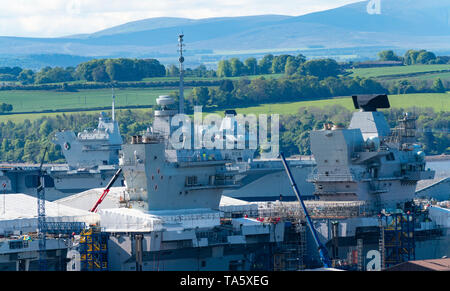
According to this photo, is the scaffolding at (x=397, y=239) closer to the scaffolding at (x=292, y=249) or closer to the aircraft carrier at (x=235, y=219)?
the aircraft carrier at (x=235, y=219)

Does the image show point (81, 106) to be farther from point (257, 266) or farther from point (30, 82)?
point (257, 266)

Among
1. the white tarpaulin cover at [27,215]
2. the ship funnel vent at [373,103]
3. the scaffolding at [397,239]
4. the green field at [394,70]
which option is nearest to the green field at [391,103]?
the green field at [394,70]

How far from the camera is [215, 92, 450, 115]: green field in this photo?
123 metres

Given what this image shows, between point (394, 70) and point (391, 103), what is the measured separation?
3344 cm

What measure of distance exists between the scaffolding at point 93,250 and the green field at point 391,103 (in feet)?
253

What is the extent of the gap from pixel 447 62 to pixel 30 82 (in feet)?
201

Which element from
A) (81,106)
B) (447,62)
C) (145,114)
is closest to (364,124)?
(145,114)

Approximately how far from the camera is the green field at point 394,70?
152000 mm

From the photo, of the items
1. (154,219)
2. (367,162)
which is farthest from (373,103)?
(154,219)

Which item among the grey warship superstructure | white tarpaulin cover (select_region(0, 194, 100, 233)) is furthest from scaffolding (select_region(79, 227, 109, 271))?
the grey warship superstructure

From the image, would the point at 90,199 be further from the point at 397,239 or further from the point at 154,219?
the point at 397,239

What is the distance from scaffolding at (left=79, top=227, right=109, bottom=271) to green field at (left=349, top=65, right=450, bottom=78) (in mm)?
110233
